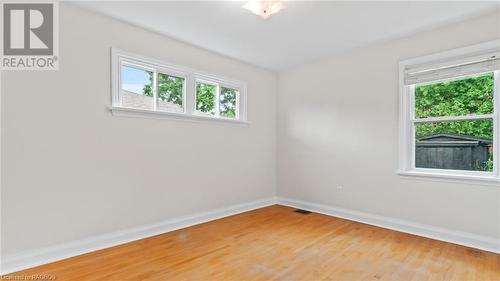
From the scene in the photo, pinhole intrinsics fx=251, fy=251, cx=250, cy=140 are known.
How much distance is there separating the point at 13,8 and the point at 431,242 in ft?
16.9

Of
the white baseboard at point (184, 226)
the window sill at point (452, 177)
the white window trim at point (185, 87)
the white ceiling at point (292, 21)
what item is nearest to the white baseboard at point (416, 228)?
the white baseboard at point (184, 226)

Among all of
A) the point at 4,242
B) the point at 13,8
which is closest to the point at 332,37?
the point at 13,8

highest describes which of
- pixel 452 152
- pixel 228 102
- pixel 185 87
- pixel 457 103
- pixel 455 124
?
pixel 185 87

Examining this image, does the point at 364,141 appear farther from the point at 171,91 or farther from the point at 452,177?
the point at 171,91

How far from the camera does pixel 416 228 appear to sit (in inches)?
129

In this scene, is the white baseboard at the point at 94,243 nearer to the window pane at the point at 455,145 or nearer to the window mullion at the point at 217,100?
the window mullion at the point at 217,100

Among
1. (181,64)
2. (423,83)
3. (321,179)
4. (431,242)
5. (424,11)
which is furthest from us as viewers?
(321,179)

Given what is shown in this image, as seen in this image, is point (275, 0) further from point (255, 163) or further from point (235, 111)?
point (255, 163)

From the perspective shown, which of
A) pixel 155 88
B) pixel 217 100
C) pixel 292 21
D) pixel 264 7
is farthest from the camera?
pixel 217 100

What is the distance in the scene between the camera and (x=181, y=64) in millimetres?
3576

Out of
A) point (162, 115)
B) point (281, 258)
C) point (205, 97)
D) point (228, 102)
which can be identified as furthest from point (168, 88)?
point (281, 258)

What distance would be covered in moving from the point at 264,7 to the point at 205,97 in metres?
1.80

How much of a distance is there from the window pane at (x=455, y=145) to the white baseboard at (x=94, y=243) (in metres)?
3.04

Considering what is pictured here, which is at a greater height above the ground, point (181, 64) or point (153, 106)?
point (181, 64)
